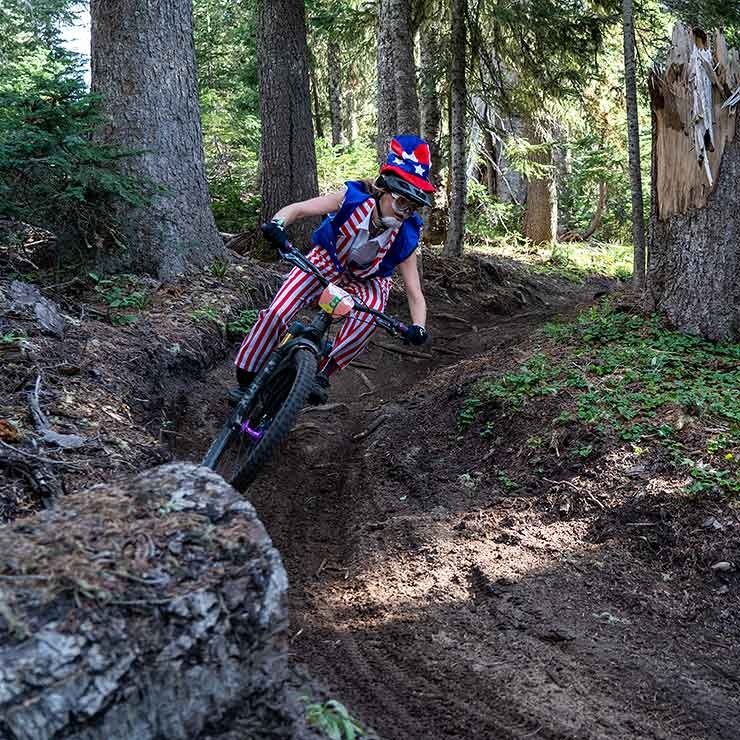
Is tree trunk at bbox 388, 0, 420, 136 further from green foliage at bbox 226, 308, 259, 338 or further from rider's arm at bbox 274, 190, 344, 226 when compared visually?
rider's arm at bbox 274, 190, 344, 226

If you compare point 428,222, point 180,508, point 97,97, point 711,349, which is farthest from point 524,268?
point 180,508

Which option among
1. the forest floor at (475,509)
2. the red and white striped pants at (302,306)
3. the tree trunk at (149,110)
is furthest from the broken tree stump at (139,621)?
the tree trunk at (149,110)

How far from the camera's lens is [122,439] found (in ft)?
16.1

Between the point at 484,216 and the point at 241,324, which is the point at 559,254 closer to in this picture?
the point at 484,216

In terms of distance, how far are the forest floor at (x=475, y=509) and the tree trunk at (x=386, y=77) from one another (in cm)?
479

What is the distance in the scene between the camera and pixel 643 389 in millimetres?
5941

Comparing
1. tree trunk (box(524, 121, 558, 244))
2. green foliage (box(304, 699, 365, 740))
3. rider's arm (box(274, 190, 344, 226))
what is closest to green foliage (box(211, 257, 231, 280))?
rider's arm (box(274, 190, 344, 226))

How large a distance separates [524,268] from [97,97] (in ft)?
31.5

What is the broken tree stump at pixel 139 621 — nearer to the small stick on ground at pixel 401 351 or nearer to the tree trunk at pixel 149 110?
the tree trunk at pixel 149 110

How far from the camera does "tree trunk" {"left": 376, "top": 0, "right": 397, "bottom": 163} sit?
11.2 m

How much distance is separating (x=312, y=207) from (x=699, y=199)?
3.75 meters

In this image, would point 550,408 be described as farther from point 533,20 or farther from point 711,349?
point 533,20

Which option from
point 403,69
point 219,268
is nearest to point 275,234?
point 219,268

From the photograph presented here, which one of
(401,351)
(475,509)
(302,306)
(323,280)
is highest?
(323,280)
